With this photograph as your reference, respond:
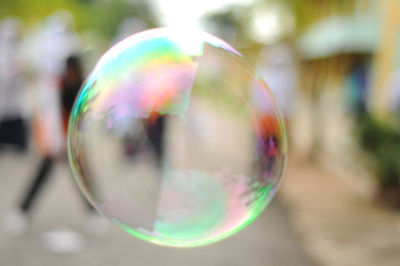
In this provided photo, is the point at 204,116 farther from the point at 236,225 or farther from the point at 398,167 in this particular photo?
the point at 398,167

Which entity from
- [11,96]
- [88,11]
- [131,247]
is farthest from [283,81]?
[88,11]

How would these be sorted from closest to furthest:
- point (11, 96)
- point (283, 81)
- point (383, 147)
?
point (383, 147) < point (11, 96) < point (283, 81)

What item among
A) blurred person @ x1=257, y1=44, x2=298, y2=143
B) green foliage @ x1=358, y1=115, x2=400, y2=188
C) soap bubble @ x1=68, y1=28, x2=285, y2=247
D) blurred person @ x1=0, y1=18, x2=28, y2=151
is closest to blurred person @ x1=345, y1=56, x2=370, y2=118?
blurred person @ x1=257, y1=44, x2=298, y2=143

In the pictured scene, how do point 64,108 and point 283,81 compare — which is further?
point 283,81

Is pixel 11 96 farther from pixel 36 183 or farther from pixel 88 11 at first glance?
pixel 88 11

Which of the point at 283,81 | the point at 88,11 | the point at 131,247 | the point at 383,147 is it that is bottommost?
the point at 131,247

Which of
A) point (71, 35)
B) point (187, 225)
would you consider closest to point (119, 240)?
point (187, 225)

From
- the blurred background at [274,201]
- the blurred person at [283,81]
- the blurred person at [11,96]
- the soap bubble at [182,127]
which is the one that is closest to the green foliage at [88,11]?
the blurred background at [274,201]

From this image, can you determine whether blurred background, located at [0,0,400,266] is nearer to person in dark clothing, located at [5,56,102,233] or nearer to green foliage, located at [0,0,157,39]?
person in dark clothing, located at [5,56,102,233]
